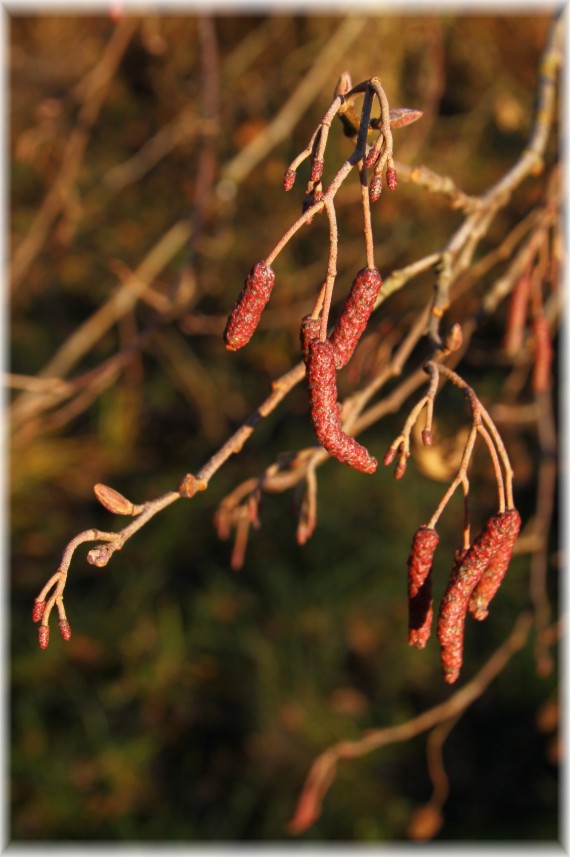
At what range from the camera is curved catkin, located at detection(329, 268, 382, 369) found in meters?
0.86

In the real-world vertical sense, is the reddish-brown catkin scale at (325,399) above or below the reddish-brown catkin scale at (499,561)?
above

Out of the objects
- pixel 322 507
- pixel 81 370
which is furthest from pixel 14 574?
pixel 322 507

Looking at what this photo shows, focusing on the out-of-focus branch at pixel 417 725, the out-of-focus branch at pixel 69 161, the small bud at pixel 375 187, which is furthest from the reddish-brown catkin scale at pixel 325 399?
the out-of-focus branch at pixel 69 161

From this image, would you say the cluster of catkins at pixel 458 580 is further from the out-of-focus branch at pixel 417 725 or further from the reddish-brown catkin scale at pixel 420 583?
the out-of-focus branch at pixel 417 725

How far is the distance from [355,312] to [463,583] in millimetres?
292

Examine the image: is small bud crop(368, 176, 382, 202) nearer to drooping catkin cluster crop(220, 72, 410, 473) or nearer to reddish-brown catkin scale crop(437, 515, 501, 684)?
drooping catkin cluster crop(220, 72, 410, 473)

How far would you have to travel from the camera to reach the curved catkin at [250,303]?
2.79 feet

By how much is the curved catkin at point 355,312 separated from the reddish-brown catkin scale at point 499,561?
23 centimetres

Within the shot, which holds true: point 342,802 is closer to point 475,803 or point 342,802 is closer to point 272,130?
point 475,803

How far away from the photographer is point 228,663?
3051mm

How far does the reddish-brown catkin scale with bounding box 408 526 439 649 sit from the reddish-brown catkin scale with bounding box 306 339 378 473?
14 centimetres

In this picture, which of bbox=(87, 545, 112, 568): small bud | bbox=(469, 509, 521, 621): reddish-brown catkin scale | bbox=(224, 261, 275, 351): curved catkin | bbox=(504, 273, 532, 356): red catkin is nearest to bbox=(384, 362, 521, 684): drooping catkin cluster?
bbox=(469, 509, 521, 621): reddish-brown catkin scale

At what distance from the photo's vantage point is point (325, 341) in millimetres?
832

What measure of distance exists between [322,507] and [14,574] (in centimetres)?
116
